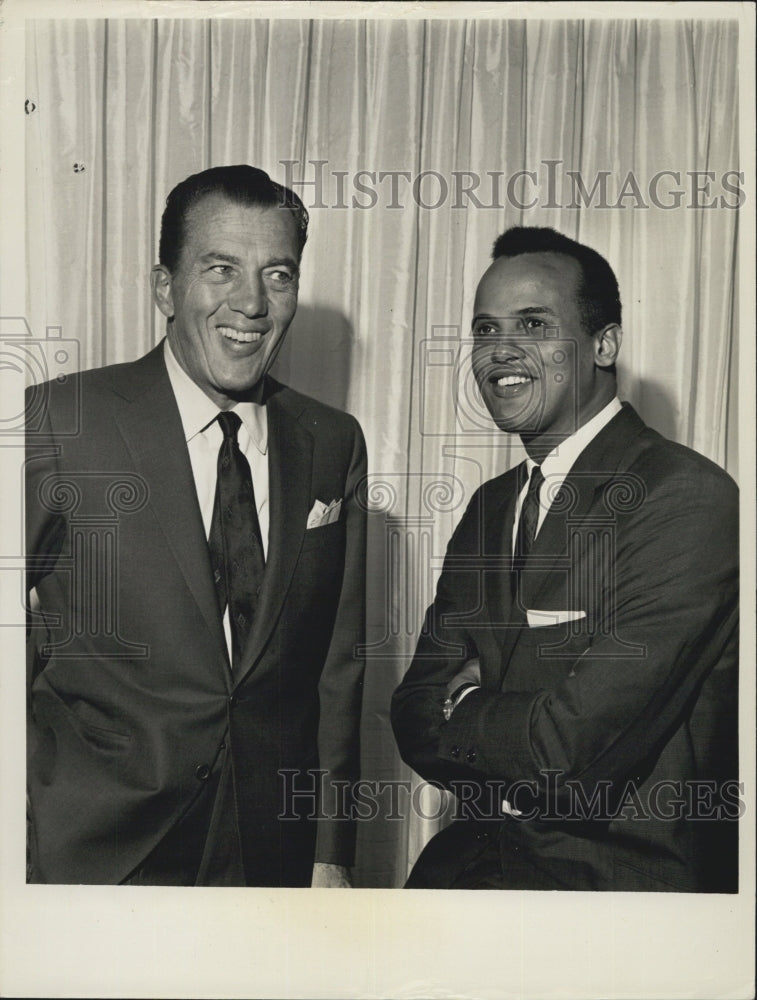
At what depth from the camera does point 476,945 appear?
2.37 metres

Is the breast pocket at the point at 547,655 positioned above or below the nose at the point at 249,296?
below

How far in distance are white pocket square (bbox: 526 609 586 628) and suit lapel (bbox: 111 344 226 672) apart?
24.5 inches

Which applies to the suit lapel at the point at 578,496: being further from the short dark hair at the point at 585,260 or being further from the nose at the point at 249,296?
the nose at the point at 249,296

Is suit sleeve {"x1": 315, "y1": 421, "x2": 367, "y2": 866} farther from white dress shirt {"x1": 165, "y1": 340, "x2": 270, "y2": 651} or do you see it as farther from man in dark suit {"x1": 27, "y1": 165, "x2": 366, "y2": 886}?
white dress shirt {"x1": 165, "y1": 340, "x2": 270, "y2": 651}

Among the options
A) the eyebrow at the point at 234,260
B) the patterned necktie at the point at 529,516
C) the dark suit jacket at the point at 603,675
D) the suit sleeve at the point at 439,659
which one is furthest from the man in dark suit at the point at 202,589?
the patterned necktie at the point at 529,516

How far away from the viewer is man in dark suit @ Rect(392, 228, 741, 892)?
2.29 meters

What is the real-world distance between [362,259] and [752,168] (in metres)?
0.83

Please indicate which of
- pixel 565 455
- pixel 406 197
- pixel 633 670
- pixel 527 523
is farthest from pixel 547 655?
pixel 406 197

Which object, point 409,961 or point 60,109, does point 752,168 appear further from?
point 409,961

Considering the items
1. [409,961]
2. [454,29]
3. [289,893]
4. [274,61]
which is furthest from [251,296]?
[409,961]

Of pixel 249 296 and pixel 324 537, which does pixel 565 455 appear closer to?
pixel 324 537

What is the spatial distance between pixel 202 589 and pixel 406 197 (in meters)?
0.91

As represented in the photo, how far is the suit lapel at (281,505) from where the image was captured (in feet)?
7.63

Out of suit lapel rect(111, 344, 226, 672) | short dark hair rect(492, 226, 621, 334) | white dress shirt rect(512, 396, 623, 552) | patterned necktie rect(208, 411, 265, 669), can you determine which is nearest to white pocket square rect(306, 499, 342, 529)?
patterned necktie rect(208, 411, 265, 669)
